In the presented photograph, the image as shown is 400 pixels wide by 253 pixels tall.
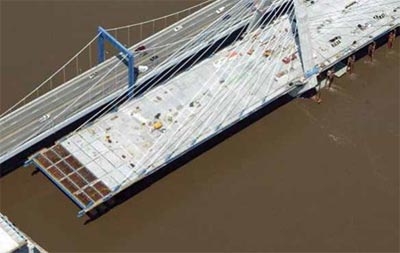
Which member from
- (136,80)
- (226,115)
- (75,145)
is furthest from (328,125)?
(75,145)

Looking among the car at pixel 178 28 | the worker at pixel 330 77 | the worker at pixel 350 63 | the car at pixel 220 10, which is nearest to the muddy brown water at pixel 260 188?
the worker at pixel 330 77

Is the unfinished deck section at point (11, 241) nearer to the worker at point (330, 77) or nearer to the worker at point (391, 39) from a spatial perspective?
the worker at point (330, 77)

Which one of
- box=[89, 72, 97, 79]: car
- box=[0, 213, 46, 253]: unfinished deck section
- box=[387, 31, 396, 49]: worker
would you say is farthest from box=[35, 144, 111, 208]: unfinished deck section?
box=[387, 31, 396, 49]: worker

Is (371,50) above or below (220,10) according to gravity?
below

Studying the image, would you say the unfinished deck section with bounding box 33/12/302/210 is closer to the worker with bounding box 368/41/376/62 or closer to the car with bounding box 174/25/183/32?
the car with bounding box 174/25/183/32

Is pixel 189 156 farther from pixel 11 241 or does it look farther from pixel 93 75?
pixel 11 241

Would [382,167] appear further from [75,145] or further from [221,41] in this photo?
[75,145]

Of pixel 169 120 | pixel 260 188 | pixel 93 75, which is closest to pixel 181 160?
pixel 169 120
